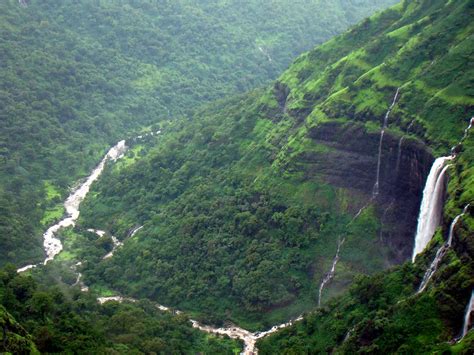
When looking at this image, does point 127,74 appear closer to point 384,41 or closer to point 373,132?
point 384,41

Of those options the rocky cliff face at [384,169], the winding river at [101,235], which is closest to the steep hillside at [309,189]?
the rocky cliff face at [384,169]

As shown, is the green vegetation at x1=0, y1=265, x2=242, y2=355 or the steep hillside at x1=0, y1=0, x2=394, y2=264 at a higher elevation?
the steep hillside at x1=0, y1=0, x2=394, y2=264

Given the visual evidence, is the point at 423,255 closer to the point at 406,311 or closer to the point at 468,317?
the point at 406,311

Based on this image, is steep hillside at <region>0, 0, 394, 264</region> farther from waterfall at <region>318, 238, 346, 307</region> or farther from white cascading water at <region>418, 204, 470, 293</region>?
white cascading water at <region>418, 204, 470, 293</region>

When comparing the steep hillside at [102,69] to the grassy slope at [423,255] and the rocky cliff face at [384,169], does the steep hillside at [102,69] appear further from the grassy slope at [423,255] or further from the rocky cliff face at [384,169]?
the grassy slope at [423,255]

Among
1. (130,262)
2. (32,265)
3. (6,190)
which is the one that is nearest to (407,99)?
(130,262)

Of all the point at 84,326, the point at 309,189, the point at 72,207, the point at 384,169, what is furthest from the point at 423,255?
the point at 72,207

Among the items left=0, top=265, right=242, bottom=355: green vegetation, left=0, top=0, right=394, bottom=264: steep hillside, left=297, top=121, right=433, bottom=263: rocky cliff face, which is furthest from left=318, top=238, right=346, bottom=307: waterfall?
left=0, top=0, right=394, bottom=264: steep hillside
